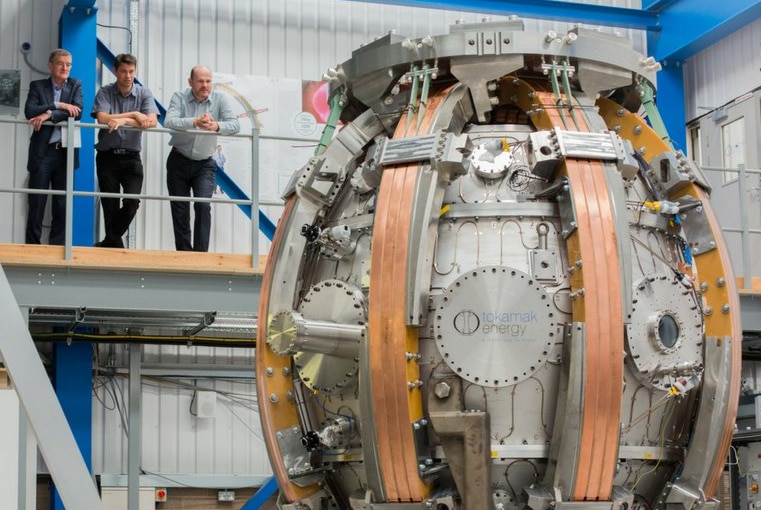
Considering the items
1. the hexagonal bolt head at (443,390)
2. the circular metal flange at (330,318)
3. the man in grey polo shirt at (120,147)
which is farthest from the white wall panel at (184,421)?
the hexagonal bolt head at (443,390)

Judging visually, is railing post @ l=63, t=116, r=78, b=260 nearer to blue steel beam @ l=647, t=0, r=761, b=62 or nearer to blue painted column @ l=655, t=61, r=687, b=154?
blue steel beam @ l=647, t=0, r=761, b=62

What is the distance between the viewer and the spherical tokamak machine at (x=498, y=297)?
16.0 feet

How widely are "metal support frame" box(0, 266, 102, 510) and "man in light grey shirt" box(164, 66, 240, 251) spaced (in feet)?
21.4

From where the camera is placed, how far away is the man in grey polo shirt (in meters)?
10.2

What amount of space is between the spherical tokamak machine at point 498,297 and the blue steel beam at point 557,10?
791 cm

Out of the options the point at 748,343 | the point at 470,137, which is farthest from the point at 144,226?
the point at 470,137

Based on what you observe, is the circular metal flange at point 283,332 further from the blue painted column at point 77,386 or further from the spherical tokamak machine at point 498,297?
the blue painted column at point 77,386

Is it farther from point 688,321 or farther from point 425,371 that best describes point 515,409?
point 688,321

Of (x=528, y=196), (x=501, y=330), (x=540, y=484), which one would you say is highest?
(x=528, y=196)

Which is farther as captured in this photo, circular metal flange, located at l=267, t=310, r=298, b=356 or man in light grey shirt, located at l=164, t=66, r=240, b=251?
man in light grey shirt, located at l=164, t=66, r=240, b=251

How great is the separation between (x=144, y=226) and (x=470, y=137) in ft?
25.8

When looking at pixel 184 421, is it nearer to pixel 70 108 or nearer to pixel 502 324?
pixel 70 108

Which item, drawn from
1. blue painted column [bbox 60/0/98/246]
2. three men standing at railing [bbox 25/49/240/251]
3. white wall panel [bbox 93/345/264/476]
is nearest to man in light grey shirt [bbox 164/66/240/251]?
→ three men standing at railing [bbox 25/49/240/251]

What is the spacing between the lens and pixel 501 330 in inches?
193
